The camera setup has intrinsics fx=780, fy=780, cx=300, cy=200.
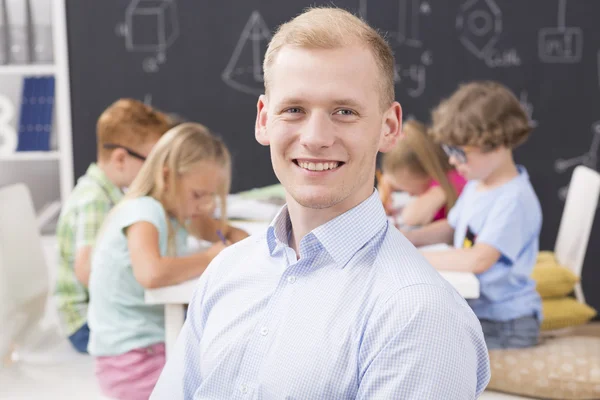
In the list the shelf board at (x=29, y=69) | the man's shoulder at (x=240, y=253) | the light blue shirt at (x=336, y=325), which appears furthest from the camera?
the shelf board at (x=29, y=69)

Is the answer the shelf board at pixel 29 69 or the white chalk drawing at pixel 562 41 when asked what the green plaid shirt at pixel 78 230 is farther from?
the white chalk drawing at pixel 562 41

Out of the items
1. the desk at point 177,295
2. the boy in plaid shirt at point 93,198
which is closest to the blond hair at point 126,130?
the boy in plaid shirt at point 93,198

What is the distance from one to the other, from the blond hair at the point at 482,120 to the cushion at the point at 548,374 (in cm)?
57

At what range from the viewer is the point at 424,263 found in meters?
0.93

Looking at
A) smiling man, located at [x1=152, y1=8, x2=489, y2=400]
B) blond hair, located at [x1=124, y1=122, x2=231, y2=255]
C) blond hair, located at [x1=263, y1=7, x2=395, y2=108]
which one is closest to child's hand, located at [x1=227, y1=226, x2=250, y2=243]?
blond hair, located at [x1=124, y1=122, x2=231, y2=255]

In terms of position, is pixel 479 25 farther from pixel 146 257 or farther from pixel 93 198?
pixel 146 257

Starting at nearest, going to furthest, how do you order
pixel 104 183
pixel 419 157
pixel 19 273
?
pixel 19 273, pixel 104 183, pixel 419 157

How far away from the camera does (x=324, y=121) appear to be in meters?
0.93

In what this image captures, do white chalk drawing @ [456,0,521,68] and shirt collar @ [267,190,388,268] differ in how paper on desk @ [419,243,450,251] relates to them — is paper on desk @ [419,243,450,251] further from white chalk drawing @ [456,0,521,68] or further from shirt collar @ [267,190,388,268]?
white chalk drawing @ [456,0,521,68]

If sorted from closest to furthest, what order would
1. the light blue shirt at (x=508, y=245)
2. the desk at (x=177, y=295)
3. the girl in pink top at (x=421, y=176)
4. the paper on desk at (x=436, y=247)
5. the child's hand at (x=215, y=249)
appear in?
the desk at (x=177, y=295)
the child's hand at (x=215, y=249)
the light blue shirt at (x=508, y=245)
the paper on desk at (x=436, y=247)
the girl in pink top at (x=421, y=176)

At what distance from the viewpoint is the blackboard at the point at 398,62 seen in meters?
3.56

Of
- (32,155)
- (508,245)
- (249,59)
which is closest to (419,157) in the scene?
(508,245)

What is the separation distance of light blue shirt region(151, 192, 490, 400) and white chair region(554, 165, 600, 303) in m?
1.47

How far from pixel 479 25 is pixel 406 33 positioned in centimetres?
Answer: 33
